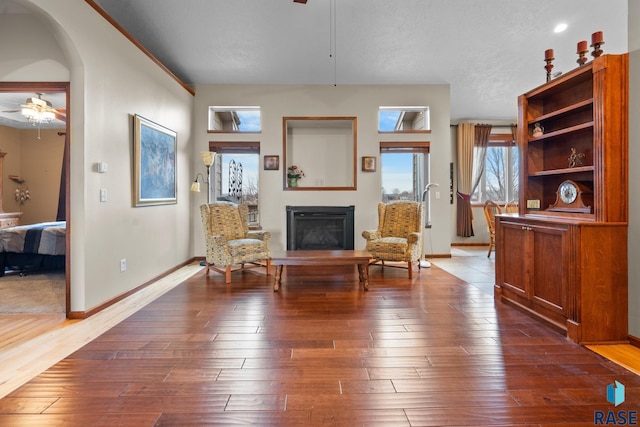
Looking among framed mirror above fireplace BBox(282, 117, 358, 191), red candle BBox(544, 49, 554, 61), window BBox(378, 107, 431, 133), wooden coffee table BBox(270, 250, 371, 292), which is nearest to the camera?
red candle BBox(544, 49, 554, 61)

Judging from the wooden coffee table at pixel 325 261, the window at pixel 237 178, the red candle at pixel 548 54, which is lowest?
the wooden coffee table at pixel 325 261

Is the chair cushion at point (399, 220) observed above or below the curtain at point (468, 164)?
below

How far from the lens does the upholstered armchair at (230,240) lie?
4020 millimetres

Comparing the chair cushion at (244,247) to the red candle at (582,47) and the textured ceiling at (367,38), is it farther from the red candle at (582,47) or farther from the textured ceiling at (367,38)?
the red candle at (582,47)

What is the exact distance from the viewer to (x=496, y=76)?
5129 millimetres

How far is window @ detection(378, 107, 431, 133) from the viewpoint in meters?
5.52

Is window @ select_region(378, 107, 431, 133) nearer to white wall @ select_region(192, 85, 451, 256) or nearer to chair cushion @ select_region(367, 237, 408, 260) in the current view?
white wall @ select_region(192, 85, 451, 256)

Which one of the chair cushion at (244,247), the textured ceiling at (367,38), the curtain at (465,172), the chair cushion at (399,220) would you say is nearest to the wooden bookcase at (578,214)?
the textured ceiling at (367,38)

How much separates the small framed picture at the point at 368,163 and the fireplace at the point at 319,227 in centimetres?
75

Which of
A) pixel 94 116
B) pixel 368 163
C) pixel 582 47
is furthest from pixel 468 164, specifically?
pixel 94 116

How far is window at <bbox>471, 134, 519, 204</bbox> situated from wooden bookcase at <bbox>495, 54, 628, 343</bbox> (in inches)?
171

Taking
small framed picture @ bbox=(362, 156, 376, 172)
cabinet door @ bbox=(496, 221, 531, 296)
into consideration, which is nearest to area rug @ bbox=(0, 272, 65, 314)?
cabinet door @ bbox=(496, 221, 531, 296)

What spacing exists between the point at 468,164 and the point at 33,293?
7.62 metres

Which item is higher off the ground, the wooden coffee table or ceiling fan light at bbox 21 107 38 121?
ceiling fan light at bbox 21 107 38 121
